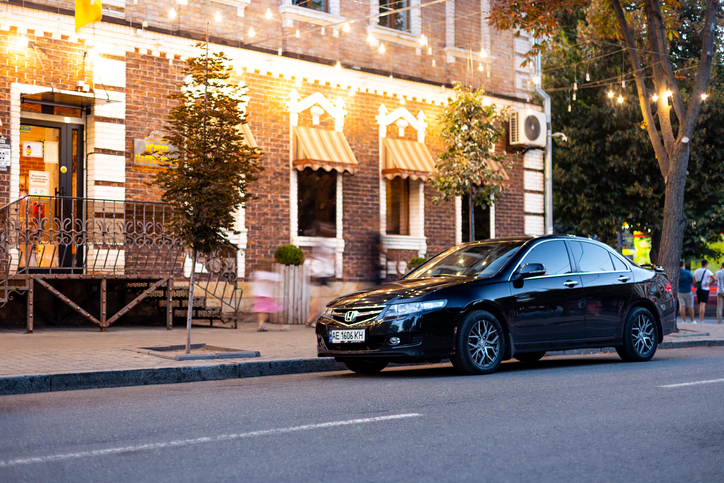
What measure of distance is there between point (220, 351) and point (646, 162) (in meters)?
19.5

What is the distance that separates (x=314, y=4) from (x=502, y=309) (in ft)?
34.4

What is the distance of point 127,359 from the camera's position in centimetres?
1045

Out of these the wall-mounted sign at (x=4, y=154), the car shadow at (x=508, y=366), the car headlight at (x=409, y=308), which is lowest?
the car shadow at (x=508, y=366)

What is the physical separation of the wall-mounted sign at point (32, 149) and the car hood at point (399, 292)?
24.0 ft

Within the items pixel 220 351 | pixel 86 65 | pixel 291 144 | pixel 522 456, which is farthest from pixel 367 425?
pixel 291 144

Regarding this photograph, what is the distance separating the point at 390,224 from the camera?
775 inches

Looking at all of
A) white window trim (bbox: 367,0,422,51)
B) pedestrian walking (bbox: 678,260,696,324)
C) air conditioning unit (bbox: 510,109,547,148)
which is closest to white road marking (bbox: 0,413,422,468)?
white window trim (bbox: 367,0,422,51)

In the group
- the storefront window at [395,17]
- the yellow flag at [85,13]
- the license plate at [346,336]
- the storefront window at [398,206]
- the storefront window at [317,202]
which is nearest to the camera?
the license plate at [346,336]

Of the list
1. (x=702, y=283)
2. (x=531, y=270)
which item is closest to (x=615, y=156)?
(x=702, y=283)

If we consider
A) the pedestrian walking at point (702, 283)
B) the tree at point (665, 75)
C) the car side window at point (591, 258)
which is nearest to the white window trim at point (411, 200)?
the tree at point (665, 75)

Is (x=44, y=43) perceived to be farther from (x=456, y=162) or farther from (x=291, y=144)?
(x=456, y=162)

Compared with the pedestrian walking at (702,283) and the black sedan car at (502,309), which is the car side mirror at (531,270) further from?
the pedestrian walking at (702,283)

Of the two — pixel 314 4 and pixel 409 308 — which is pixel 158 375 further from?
pixel 314 4

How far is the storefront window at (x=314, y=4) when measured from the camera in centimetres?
1809
